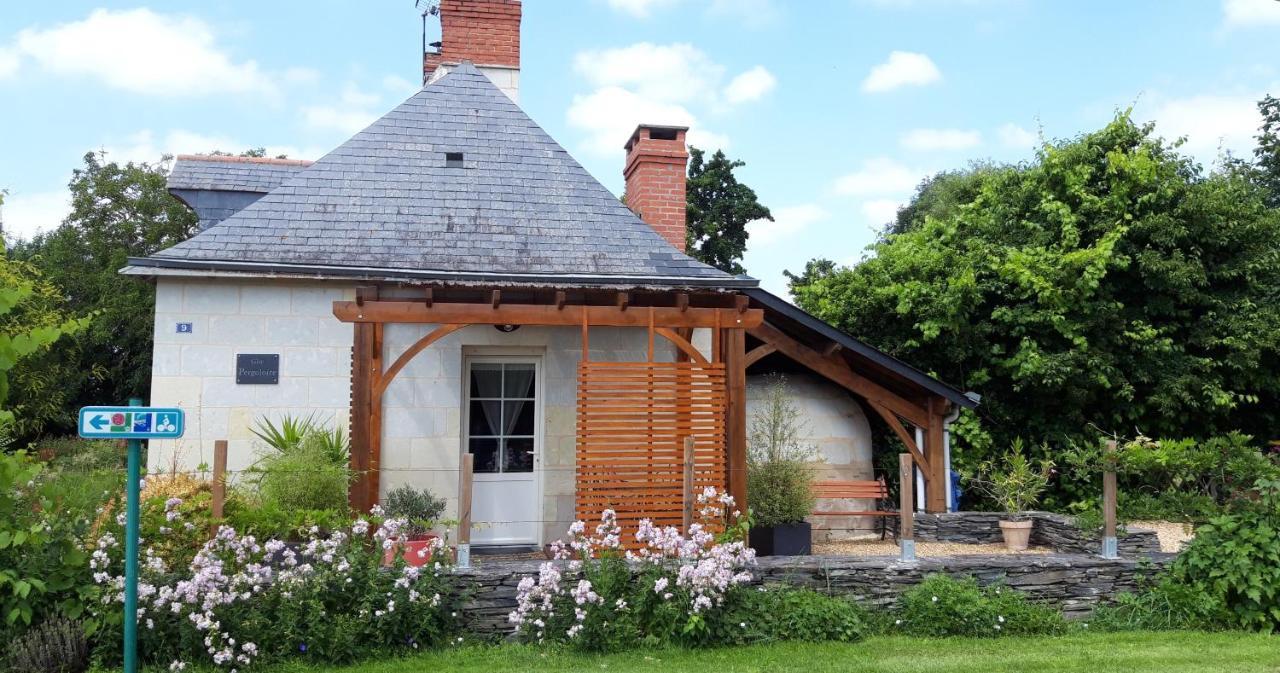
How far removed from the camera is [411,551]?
7328mm

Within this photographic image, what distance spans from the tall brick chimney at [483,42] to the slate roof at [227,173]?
2432 millimetres

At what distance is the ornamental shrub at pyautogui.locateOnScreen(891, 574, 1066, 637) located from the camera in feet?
21.0

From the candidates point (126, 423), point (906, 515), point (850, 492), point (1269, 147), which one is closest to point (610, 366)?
point (906, 515)

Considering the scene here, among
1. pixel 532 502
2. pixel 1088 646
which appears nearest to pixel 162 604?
pixel 532 502

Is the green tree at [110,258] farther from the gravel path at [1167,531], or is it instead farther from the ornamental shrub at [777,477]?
the gravel path at [1167,531]

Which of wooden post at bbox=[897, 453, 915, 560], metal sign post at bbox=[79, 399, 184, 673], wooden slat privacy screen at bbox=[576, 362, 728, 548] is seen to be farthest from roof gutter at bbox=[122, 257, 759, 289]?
metal sign post at bbox=[79, 399, 184, 673]

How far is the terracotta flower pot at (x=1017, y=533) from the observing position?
9.40 metres

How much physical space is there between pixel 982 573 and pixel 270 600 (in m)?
4.94

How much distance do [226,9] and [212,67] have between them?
4595 millimetres

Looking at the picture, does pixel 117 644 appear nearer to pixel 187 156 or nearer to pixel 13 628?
pixel 13 628

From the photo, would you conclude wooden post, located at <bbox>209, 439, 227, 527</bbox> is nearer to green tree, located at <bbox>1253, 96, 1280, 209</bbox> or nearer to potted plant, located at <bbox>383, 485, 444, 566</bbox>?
potted plant, located at <bbox>383, 485, 444, 566</bbox>

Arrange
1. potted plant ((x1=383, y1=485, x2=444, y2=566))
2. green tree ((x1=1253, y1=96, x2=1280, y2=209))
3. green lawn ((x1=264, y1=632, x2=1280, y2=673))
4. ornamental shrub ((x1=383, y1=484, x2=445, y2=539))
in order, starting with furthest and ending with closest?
green tree ((x1=1253, y1=96, x2=1280, y2=209)), ornamental shrub ((x1=383, y1=484, x2=445, y2=539)), potted plant ((x1=383, y1=485, x2=444, y2=566)), green lawn ((x1=264, y1=632, x2=1280, y2=673))

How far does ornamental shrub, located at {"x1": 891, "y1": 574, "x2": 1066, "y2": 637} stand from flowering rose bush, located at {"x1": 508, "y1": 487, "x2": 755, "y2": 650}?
131cm

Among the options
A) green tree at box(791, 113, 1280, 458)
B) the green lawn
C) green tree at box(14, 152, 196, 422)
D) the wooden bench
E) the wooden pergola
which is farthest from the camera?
green tree at box(14, 152, 196, 422)
